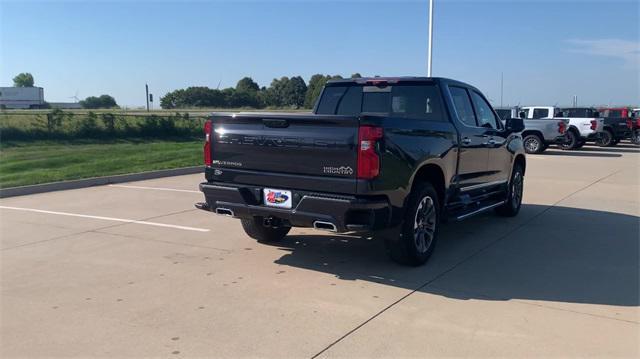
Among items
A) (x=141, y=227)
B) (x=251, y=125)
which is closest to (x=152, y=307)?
(x=251, y=125)

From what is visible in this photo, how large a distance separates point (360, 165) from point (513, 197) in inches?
178

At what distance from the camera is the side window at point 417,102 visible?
6762 millimetres

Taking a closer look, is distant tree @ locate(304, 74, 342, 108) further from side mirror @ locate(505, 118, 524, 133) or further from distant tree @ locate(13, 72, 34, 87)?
distant tree @ locate(13, 72, 34, 87)

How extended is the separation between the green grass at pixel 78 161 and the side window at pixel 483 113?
8.55 m

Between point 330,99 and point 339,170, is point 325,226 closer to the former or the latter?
point 339,170

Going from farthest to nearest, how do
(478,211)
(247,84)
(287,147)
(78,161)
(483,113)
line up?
(247,84) < (78,161) < (483,113) < (478,211) < (287,147)

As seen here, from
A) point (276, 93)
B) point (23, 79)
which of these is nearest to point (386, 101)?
point (276, 93)

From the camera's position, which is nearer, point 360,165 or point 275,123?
point 360,165

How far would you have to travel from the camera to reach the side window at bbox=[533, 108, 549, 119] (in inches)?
973

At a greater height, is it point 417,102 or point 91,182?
point 417,102

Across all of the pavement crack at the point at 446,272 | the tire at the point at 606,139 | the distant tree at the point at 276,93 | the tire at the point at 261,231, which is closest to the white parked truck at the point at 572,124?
the tire at the point at 606,139

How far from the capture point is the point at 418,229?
5.98 meters

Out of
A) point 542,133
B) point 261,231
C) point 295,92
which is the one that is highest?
point 295,92

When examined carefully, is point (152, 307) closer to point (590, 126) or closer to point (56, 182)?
point (56, 182)
